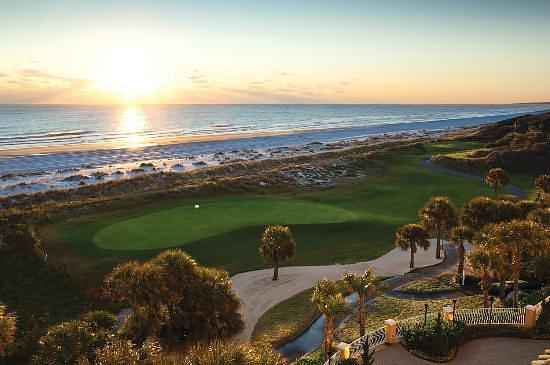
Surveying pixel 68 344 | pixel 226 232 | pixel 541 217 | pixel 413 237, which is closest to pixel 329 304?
pixel 68 344

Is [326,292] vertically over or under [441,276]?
over

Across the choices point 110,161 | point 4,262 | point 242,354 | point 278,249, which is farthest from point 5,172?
point 242,354

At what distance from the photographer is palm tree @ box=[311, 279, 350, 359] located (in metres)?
16.8

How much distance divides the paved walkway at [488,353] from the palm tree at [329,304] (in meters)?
1.96

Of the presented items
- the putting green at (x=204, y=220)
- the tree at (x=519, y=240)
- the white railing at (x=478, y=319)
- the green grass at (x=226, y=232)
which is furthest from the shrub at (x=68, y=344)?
the tree at (x=519, y=240)

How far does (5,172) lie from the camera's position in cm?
7556

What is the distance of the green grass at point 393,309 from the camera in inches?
845

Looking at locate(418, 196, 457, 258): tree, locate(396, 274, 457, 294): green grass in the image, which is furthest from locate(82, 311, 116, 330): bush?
locate(418, 196, 457, 258): tree

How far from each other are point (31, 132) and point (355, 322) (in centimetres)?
14898

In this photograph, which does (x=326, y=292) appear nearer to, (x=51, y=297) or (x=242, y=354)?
(x=242, y=354)

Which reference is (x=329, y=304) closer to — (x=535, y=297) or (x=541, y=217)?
(x=535, y=297)

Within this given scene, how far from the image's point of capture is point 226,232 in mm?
34062

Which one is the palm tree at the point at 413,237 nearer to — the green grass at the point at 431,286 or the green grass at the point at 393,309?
the green grass at the point at 431,286

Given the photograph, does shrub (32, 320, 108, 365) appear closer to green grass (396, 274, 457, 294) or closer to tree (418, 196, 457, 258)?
green grass (396, 274, 457, 294)
